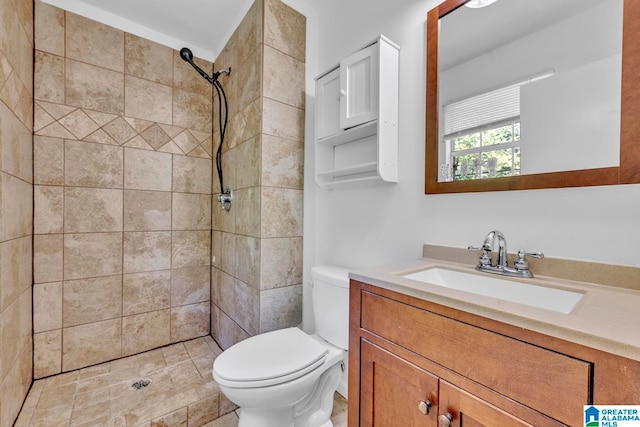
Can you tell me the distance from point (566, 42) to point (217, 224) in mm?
2175

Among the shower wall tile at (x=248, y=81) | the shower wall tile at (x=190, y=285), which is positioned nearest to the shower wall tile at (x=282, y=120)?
the shower wall tile at (x=248, y=81)

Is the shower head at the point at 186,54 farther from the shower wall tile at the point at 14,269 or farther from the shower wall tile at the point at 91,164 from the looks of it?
the shower wall tile at the point at 14,269

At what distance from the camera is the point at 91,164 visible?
1.82 meters

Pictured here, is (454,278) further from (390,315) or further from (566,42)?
(566,42)

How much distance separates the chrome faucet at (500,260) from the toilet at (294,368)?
58 cm

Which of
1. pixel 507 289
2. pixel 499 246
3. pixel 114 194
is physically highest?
pixel 114 194

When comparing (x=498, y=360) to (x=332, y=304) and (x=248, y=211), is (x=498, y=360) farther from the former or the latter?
(x=248, y=211)

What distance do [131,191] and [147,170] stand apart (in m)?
0.19

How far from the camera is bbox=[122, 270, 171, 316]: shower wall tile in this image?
1937 mm

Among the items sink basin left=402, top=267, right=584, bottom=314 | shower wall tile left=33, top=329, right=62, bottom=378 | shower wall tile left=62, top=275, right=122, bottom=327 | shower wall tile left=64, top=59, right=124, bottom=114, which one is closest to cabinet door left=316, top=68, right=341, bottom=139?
sink basin left=402, top=267, right=584, bottom=314

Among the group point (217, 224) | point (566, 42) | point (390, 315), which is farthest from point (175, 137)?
point (566, 42)

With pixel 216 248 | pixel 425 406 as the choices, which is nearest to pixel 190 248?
pixel 216 248

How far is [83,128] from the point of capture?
179 cm

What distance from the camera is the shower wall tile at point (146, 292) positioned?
1937 millimetres
